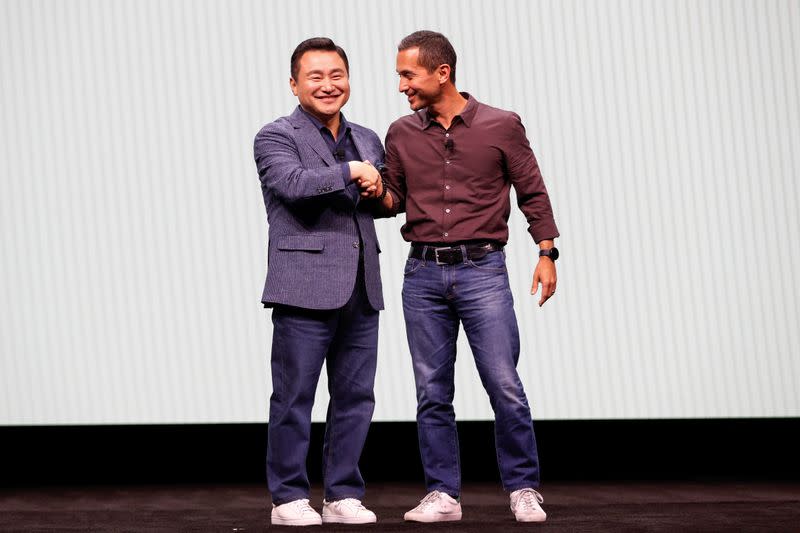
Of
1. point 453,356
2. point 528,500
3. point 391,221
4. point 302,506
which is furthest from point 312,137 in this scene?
point 391,221

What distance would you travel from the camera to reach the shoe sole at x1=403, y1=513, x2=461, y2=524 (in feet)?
7.87

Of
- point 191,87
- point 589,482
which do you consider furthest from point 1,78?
point 589,482

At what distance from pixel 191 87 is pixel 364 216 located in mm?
1499

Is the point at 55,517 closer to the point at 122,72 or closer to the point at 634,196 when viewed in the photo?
the point at 122,72

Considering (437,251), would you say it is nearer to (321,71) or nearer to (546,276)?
(546,276)

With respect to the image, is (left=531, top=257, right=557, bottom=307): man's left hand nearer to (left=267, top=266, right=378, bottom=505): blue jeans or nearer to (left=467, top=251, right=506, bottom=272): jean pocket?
(left=467, top=251, right=506, bottom=272): jean pocket

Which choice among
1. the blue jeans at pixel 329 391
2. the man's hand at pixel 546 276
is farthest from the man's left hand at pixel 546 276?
the blue jeans at pixel 329 391

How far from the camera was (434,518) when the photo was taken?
2406 millimetres

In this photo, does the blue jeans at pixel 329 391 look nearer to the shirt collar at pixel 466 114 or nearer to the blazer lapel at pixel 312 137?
the blazer lapel at pixel 312 137

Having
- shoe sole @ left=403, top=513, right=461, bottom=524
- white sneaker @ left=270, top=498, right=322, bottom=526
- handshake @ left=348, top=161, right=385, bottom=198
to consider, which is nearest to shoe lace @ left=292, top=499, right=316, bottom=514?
white sneaker @ left=270, top=498, right=322, bottom=526

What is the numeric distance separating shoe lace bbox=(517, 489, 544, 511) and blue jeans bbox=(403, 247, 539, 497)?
3cm

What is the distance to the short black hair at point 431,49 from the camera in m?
2.49

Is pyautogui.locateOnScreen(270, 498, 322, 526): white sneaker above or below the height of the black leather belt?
below

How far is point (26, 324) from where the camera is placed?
3721 millimetres
